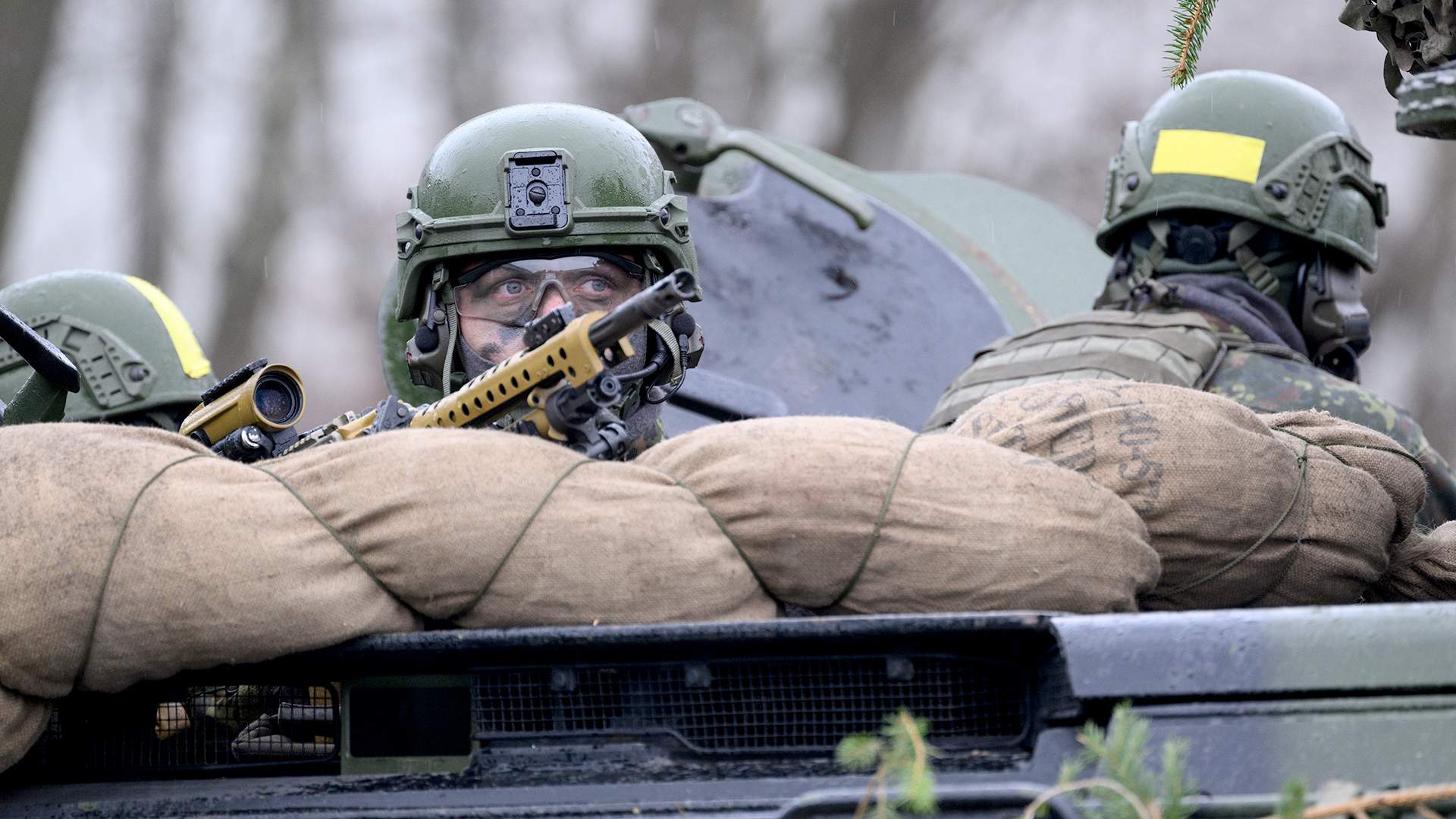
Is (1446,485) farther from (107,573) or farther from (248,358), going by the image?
(248,358)

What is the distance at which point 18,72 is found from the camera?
10828 millimetres

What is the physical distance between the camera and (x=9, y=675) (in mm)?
2529

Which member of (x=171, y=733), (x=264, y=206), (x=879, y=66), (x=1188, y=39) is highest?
(x=879, y=66)

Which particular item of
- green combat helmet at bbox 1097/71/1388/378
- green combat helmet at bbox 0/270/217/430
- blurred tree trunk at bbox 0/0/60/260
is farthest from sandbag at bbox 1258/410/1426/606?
blurred tree trunk at bbox 0/0/60/260

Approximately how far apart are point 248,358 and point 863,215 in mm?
6144

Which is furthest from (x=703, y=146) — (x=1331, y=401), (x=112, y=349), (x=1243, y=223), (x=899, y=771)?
(x=899, y=771)

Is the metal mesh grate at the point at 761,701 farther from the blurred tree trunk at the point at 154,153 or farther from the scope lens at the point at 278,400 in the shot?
the blurred tree trunk at the point at 154,153

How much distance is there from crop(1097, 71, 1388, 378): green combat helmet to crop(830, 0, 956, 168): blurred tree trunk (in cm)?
635

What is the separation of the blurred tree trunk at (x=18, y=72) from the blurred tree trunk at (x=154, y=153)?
591 millimetres

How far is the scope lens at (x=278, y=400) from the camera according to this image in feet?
12.0

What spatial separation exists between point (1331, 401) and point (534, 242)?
70.5 inches

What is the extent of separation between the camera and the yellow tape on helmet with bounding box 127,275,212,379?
18.3ft

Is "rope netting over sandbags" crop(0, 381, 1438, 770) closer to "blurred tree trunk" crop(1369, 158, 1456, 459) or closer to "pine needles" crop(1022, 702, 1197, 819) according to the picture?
"pine needles" crop(1022, 702, 1197, 819)

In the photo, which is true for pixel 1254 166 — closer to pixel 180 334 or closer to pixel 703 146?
pixel 703 146
